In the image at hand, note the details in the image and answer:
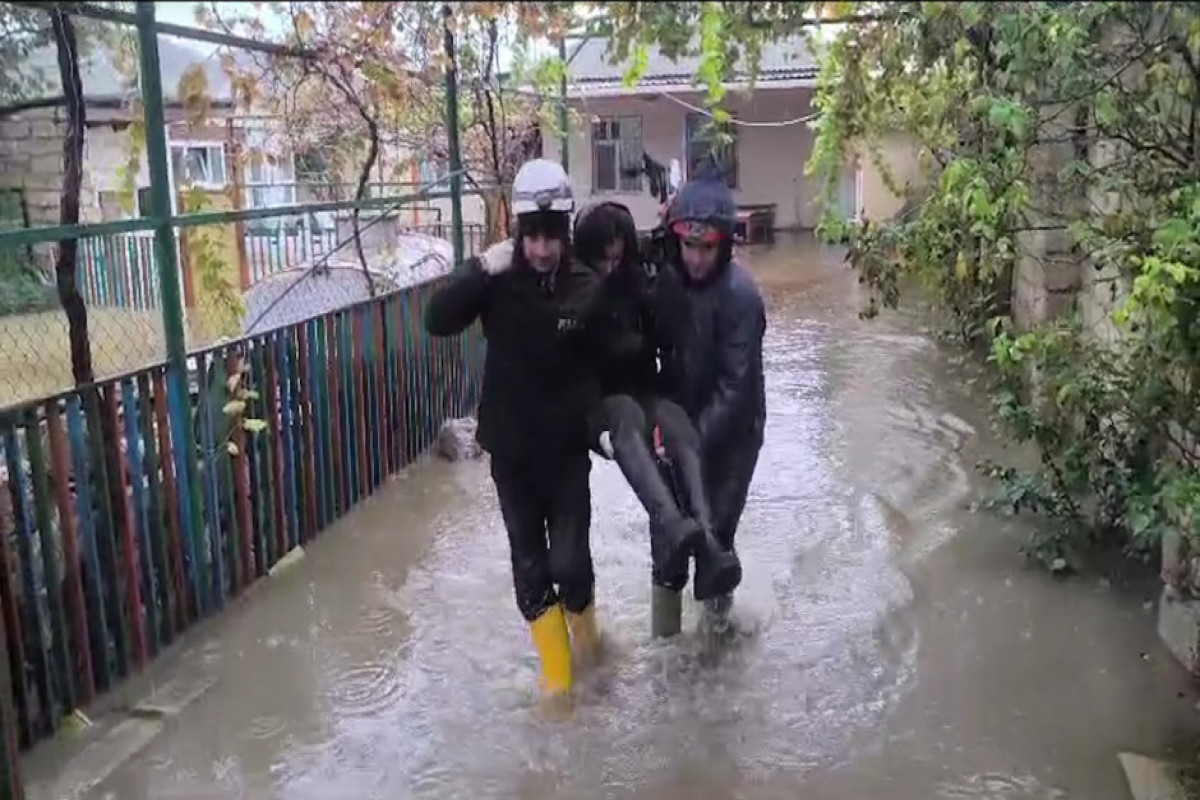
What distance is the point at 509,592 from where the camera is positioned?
5328 millimetres

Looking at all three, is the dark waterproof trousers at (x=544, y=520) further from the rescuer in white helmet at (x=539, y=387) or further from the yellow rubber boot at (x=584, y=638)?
the yellow rubber boot at (x=584, y=638)

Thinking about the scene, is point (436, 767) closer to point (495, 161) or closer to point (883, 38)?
point (883, 38)

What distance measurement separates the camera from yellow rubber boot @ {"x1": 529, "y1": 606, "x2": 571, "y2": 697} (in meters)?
4.08

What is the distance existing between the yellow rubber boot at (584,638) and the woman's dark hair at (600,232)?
4.29ft

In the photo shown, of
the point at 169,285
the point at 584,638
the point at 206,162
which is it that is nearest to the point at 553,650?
the point at 584,638

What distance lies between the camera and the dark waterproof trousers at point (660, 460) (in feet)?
12.4

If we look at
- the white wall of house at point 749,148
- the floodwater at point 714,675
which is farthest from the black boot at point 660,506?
the white wall of house at point 749,148

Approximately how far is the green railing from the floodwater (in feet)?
0.92

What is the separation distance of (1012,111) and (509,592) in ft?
9.59

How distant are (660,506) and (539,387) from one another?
57cm

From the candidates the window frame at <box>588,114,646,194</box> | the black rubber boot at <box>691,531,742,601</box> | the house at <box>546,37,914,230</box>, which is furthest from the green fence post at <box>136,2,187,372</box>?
the window frame at <box>588,114,646,194</box>

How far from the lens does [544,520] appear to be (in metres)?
4.09

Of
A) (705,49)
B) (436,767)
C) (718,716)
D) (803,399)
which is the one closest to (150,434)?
(436,767)

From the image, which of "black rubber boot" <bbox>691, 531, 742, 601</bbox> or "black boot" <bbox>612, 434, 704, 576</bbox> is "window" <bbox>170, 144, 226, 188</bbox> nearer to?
"black boot" <bbox>612, 434, 704, 576</bbox>
